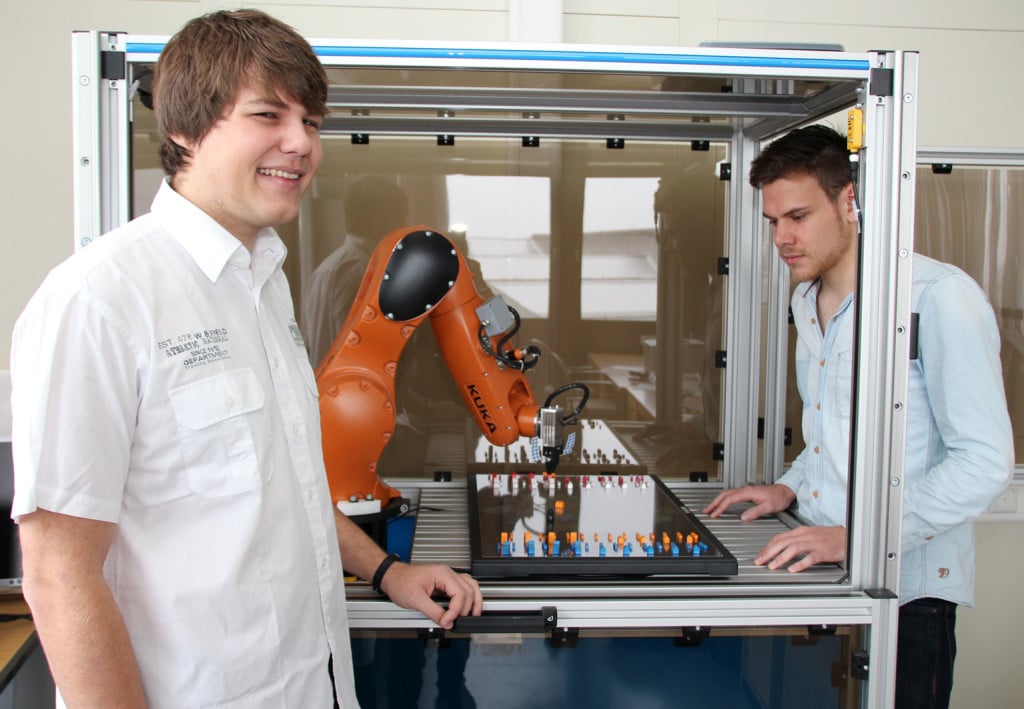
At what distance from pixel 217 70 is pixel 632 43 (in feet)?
6.53

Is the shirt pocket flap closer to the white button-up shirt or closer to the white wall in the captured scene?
the white button-up shirt

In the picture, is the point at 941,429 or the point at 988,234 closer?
the point at 941,429

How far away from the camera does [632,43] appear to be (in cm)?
275

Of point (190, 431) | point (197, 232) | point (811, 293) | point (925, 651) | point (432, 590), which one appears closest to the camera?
point (190, 431)

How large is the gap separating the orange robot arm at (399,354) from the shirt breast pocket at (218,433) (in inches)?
28.0

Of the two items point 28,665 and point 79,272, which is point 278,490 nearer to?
point 79,272

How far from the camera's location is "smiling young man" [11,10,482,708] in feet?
3.01

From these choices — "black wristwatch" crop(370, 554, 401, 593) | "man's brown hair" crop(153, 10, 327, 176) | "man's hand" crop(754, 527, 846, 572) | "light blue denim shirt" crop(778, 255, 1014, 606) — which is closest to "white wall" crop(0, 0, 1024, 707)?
"light blue denim shirt" crop(778, 255, 1014, 606)

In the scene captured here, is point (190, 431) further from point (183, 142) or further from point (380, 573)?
point (380, 573)

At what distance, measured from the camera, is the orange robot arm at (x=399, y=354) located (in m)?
1.82

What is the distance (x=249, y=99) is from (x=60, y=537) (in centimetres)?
61

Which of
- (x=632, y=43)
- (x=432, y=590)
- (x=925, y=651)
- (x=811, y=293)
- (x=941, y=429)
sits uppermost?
(x=632, y=43)

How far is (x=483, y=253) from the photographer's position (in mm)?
2420

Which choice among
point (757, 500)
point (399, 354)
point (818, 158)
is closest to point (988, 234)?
point (818, 158)
